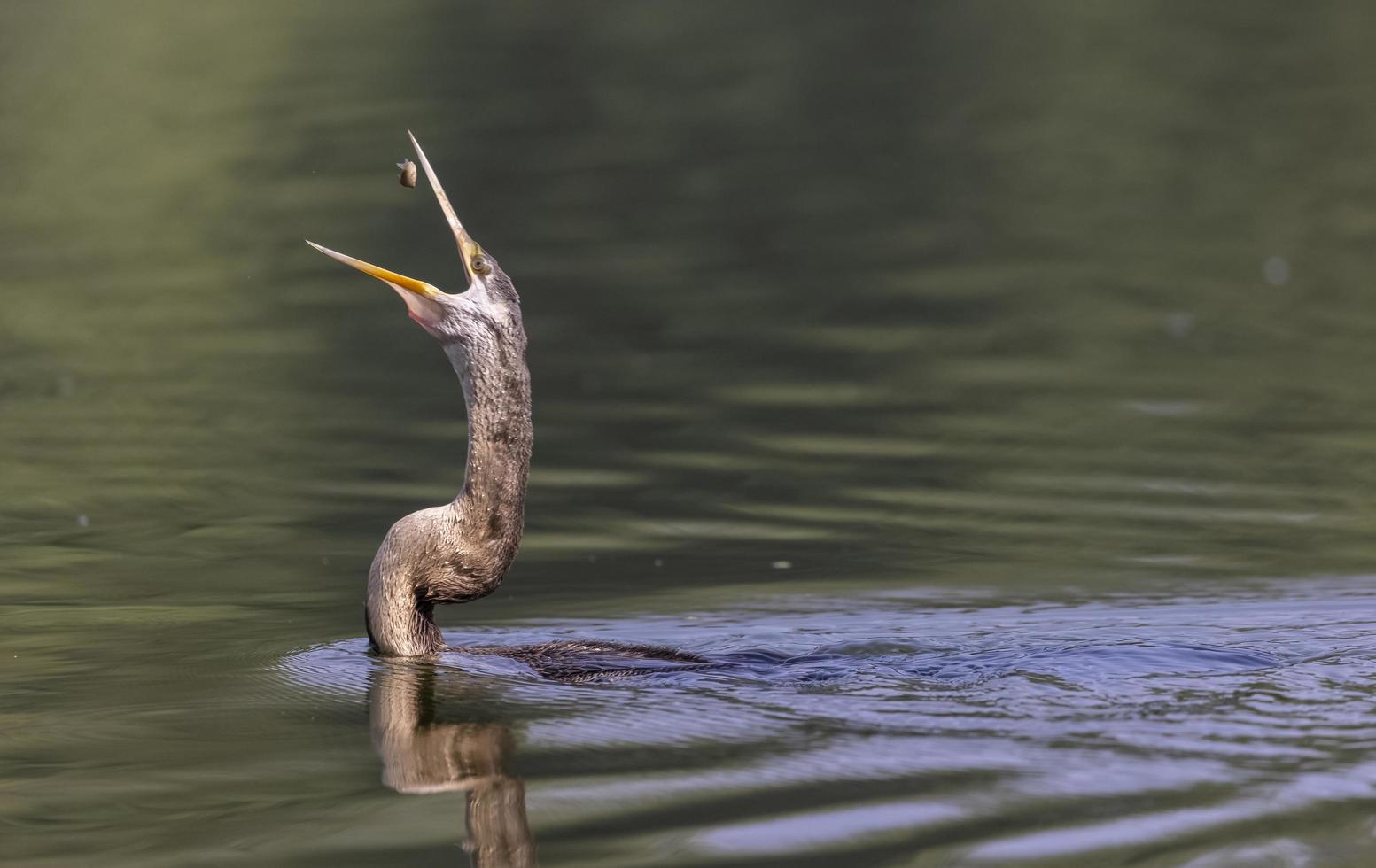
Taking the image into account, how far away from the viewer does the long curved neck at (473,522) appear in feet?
22.9

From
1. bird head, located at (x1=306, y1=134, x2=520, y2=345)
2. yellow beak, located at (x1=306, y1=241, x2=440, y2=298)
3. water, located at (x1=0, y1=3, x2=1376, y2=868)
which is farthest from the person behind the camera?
bird head, located at (x1=306, y1=134, x2=520, y2=345)

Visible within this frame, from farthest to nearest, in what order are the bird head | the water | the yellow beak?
the bird head → the yellow beak → the water

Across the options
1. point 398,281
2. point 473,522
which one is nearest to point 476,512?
point 473,522

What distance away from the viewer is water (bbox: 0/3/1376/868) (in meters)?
5.58

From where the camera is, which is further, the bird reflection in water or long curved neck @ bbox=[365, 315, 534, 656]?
long curved neck @ bbox=[365, 315, 534, 656]

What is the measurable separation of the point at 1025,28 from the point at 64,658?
30151 mm

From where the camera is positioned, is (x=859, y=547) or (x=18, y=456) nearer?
(x=859, y=547)

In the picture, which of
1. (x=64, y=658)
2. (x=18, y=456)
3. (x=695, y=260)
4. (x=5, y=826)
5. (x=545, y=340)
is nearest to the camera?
(x=5, y=826)

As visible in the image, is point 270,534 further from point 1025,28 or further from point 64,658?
point 1025,28

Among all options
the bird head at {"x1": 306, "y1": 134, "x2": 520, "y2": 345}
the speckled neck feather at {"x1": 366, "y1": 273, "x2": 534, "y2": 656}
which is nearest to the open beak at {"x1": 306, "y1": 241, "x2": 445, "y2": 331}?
the bird head at {"x1": 306, "y1": 134, "x2": 520, "y2": 345}

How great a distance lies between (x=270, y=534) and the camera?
31.7 ft

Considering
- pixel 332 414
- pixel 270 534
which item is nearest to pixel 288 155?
pixel 332 414

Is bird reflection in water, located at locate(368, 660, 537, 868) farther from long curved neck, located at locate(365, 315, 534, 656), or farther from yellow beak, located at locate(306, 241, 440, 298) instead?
yellow beak, located at locate(306, 241, 440, 298)

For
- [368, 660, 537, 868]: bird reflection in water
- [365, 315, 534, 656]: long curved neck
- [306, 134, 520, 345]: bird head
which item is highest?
[306, 134, 520, 345]: bird head
